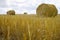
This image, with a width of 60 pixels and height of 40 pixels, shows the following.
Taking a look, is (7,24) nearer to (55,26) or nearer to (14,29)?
(14,29)

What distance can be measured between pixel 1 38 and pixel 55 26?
234mm

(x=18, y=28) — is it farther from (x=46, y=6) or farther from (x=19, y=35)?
(x=46, y=6)

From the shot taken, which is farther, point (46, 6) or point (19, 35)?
point (46, 6)

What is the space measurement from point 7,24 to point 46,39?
187mm

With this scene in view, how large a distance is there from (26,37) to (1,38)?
9 centimetres

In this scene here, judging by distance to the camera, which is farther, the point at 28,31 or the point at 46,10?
the point at 46,10

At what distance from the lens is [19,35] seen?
680 millimetres

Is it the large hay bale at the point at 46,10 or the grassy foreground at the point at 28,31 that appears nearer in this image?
the grassy foreground at the point at 28,31

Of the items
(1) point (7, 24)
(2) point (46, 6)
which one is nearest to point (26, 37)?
(1) point (7, 24)

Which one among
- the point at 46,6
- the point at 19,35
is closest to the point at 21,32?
the point at 19,35

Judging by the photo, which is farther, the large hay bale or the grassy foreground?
the large hay bale

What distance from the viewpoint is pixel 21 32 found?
0.69m

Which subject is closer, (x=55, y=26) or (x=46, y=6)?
(x=55, y=26)

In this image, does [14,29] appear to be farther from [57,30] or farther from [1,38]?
[57,30]
